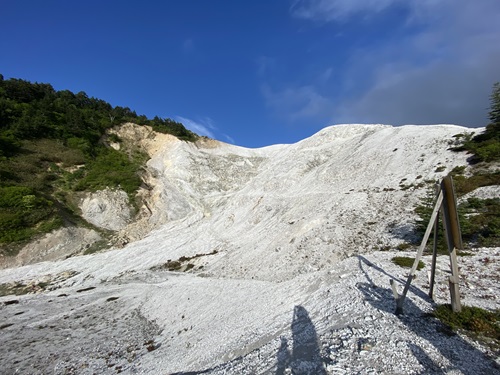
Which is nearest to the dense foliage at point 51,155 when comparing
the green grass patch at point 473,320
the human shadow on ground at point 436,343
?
the human shadow on ground at point 436,343

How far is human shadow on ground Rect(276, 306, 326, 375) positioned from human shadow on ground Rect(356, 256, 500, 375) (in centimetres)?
233

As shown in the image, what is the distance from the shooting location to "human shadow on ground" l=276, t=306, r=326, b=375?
276 inches

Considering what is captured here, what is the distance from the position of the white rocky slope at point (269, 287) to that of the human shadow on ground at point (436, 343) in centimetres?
4

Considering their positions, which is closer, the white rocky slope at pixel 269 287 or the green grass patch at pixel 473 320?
the green grass patch at pixel 473 320

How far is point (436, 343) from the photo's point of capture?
7145 mm

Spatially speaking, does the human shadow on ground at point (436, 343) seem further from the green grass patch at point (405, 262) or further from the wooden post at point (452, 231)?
the green grass patch at point (405, 262)

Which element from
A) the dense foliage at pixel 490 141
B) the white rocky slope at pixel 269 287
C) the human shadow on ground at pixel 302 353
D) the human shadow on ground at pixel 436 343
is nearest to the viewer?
the human shadow on ground at pixel 436 343

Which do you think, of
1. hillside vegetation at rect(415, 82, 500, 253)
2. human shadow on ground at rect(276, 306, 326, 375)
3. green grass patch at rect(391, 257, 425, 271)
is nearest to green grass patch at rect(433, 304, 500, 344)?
human shadow on ground at rect(276, 306, 326, 375)

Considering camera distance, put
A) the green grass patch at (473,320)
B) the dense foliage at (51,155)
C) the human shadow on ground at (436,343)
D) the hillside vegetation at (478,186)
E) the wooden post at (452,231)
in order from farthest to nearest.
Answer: the dense foliage at (51,155)
the hillside vegetation at (478,186)
the wooden post at (452,231)
the green grass patch at (473,320)
the human shadow on ground at (436,343)

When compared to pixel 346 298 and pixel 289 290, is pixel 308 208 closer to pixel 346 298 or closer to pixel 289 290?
pixel 289 290

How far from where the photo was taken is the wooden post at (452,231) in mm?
8102

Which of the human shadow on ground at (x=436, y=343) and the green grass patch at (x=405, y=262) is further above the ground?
the green grass patch at (x=405, y=262)

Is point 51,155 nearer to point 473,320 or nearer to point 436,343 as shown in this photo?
point 436,343

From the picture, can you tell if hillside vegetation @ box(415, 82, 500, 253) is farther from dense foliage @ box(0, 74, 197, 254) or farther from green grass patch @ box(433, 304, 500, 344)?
dense foliage @ box(0, 74, 197, 254)
